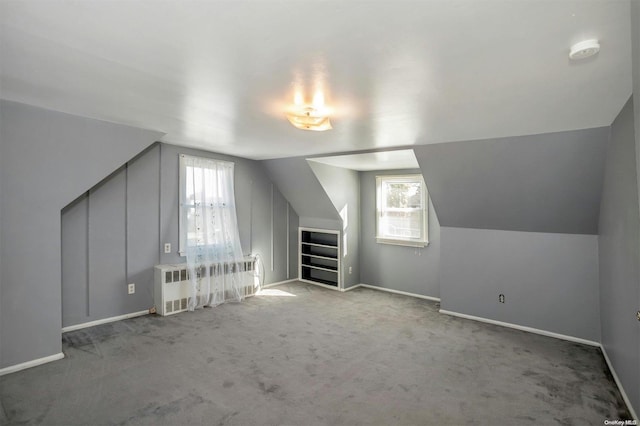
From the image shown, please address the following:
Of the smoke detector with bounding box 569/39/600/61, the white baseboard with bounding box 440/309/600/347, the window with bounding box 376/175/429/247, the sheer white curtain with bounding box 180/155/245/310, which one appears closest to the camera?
the smoke detector with bounding box 569/39/600/61

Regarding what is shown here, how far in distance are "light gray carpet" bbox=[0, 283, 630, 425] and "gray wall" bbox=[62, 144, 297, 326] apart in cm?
33

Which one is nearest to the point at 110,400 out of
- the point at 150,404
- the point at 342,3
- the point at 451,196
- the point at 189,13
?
the point at 150,404

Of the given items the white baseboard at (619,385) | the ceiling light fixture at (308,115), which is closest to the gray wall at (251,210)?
the ceiling light fixture at (308,115)

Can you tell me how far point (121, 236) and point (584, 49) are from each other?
181 inches

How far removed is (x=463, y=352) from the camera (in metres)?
3.35

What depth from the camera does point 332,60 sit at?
1759mm

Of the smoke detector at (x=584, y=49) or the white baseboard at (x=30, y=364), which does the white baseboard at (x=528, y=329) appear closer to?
the smoke detector at (x=584, y=49)

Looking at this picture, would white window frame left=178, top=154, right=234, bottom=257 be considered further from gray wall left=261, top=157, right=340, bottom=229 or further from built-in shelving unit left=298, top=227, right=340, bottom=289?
built-in shelving unit left=298, top=227, right=340, bottom=289

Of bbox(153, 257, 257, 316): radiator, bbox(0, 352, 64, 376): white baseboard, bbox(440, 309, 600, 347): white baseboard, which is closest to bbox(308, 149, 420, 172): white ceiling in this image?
bbox(440, 309, 600, 347): white baseboard

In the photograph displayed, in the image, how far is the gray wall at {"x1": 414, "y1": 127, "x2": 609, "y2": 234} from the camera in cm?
317

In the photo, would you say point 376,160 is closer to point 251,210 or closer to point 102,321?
point 251,210

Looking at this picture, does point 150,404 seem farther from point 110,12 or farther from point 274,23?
point 274,23

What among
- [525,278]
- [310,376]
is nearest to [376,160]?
[525,278]

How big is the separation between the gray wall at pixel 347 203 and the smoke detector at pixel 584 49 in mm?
3846
